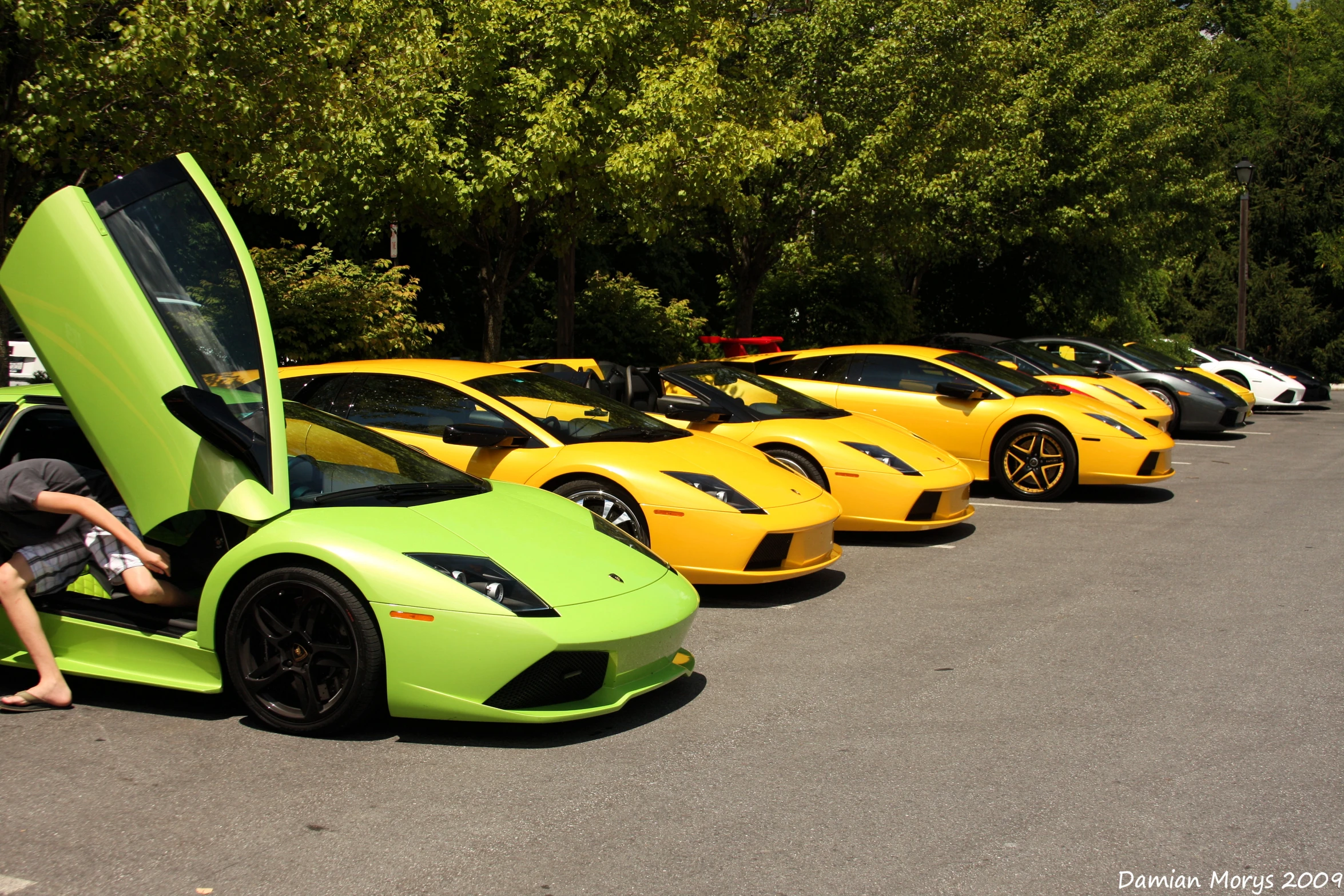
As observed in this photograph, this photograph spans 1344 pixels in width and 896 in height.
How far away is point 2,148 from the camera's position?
8.70 metres

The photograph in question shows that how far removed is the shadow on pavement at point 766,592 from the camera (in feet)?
22.5

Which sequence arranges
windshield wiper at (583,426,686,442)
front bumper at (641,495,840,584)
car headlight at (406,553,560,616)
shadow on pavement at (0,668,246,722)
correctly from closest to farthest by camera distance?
car headlight at (406,553,560,616) < shadow on pavement at (0,668,246,722) < front bumper at (641,495,840,584) < windshield wiper at (583,426,686,442)

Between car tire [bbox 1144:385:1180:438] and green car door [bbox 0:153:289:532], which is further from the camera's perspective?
car tire [bbox 1144:385:1180:438]

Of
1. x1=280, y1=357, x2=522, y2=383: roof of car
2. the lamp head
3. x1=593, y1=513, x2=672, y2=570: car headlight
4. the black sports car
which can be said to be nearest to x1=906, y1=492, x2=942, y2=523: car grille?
x1=280, y1=357, x2=522, y2=383: roof of car

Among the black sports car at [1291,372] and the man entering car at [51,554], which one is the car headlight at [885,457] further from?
the black sports car at [1291,372]

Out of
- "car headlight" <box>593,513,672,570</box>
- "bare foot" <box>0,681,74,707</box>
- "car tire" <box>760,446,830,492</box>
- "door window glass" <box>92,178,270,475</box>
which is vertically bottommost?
"bare foot" <box>0,681,74,707</box>

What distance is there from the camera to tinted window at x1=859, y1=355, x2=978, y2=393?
36.8 feet

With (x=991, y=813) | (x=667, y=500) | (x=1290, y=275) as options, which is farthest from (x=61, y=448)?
(x=1290, y=275)

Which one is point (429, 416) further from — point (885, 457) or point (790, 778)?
point (790, 778)

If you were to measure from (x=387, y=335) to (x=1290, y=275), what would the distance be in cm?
3027

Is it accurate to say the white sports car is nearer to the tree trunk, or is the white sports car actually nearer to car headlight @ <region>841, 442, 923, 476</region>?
the tree trunk

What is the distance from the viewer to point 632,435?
7.41m

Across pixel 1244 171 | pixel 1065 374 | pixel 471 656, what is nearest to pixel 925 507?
pixel 471 656

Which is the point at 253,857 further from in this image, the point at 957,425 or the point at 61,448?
the point at 957,425
